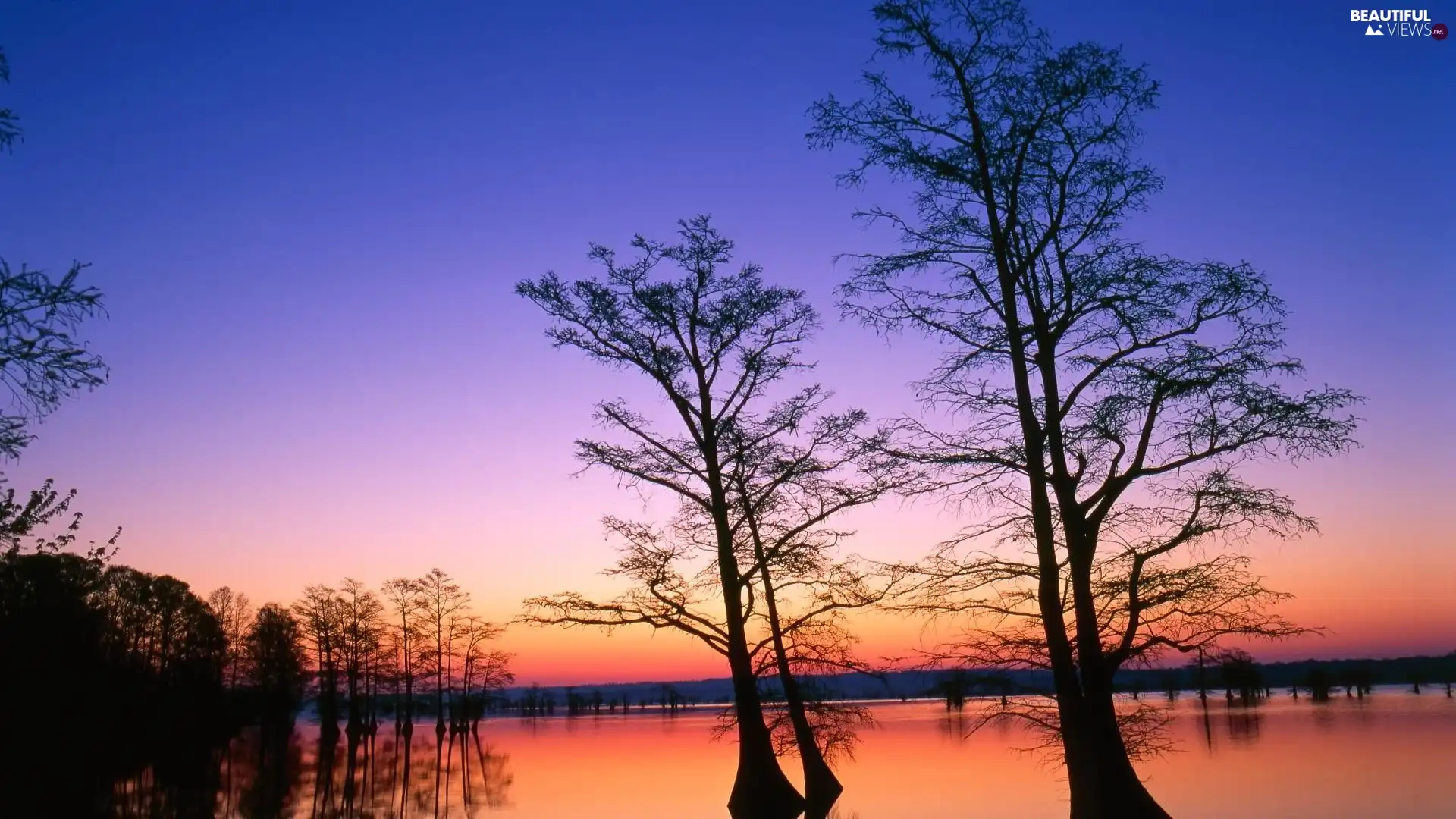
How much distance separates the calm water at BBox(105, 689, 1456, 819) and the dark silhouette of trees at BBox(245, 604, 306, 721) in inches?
1098

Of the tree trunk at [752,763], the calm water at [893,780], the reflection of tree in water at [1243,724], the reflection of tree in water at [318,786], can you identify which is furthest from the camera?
the reflection of tree in water at [1243,724]

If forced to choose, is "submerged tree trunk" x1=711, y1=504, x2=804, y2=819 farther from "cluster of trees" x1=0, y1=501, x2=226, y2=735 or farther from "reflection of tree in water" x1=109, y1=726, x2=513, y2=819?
"cluster of trees" x1=0, y1=501, x2=226, y2=735

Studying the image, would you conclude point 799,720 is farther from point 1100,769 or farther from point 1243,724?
point 1243,724

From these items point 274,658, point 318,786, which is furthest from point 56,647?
point 274,658

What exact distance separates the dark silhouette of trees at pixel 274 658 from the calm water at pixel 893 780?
27.9m

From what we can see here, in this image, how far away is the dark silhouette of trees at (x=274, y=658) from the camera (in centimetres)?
7450

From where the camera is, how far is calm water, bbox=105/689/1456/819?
64.2 feet

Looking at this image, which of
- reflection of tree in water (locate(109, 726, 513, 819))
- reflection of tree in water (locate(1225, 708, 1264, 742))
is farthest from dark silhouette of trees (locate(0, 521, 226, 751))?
reflection of tree in water (locate(1225, 708, 1264, 742))

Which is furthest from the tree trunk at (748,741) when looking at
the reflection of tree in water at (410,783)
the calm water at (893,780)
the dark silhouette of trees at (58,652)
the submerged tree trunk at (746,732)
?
the dark silhouette of trees at (58,652)

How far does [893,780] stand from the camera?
1020 inches

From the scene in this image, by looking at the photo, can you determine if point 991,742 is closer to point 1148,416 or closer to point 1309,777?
point 1309,777

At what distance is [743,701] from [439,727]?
5605 centimetres

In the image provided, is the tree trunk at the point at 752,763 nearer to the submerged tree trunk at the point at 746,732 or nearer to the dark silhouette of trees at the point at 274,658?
the submerged tree trunk at the point at 746,732

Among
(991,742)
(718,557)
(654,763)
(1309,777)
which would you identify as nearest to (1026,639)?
(718,557)
